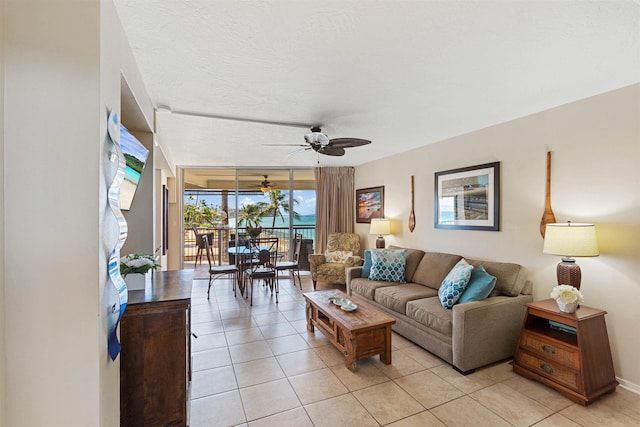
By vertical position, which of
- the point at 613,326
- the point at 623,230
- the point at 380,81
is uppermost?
the point at 380,81

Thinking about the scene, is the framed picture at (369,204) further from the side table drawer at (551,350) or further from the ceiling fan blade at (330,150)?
the side table drawer at (551,350)

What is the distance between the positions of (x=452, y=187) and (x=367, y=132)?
136 cm

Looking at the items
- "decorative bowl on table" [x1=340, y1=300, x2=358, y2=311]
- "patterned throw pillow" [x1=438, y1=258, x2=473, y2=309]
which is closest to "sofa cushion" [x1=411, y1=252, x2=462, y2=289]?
"patterned throw pillow" [x1=438, y1=258, x2=473, y2=309]

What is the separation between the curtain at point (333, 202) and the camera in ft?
19.8

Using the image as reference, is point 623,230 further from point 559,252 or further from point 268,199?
point 268,199

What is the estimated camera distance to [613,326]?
235 cm

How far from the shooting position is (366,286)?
3.82 meters

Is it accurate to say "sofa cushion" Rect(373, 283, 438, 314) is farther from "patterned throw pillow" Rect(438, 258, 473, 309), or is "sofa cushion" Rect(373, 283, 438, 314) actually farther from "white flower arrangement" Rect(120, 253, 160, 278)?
"white flower arrangement" Rect(120, 253, 160, 278)

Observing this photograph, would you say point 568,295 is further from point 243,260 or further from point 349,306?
point 243,260

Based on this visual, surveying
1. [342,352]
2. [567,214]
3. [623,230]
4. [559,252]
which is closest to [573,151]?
[567,214]

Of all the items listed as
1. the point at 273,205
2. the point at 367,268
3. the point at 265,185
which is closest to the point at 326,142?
the point at 367,268

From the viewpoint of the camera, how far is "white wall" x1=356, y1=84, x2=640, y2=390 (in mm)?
2260

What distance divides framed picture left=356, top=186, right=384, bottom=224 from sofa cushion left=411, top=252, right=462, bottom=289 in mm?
1548

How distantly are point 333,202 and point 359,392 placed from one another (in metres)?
4.16
